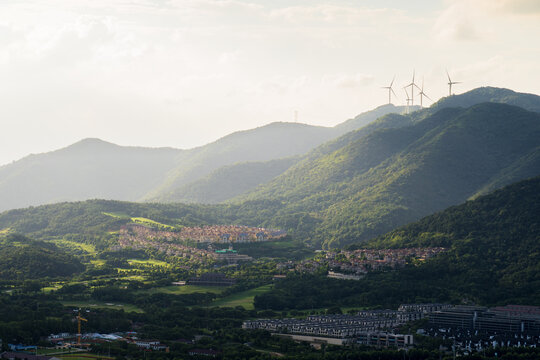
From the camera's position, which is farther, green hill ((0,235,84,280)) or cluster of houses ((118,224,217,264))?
cluster of houses ((118,224,217,264))

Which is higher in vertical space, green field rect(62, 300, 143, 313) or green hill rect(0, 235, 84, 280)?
green hill rect(0, 235, 84, 280)

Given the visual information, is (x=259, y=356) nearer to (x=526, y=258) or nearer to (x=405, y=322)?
(x=405, y=322)

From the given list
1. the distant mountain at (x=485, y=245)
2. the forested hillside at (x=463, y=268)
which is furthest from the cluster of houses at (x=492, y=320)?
the distant mountain at (x=485, y=245)

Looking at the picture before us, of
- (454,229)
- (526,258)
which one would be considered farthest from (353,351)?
(454,229)

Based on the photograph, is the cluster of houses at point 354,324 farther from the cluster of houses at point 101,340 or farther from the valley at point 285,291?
the cluster of houses at point 101,340

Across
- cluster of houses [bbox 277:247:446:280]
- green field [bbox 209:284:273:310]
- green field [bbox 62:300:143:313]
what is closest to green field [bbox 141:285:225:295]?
green field [bbox 209:284:273:310]

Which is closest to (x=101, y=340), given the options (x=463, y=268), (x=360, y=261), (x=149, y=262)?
(x=360, y=261)

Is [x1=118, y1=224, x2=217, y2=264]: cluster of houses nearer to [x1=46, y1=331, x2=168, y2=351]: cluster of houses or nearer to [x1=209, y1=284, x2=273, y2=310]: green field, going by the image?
[x1=209, y1=284, x2=273, y2=310]: green field
